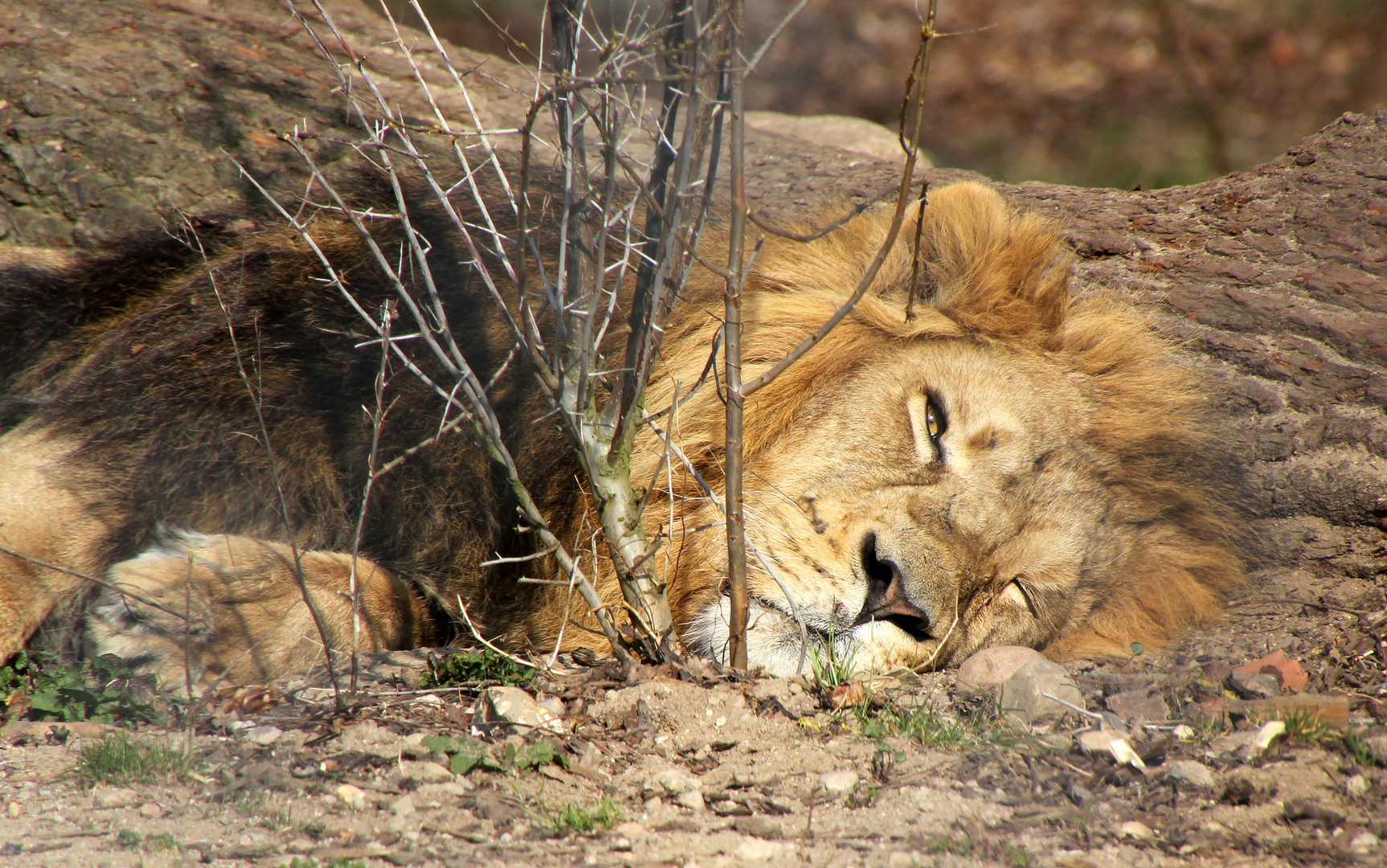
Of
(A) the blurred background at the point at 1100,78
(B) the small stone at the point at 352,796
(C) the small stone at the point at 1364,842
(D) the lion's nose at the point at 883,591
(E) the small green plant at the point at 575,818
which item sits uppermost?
(A) the blurred background at the point at 1100,78

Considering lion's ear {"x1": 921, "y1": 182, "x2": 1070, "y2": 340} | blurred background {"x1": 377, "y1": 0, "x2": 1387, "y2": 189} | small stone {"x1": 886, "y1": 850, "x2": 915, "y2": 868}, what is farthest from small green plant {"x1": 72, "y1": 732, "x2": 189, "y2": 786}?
blurred background {"x1": 377, "y1": 0, "x2": 1387, "y2": 189}

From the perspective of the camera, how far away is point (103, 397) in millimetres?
3150

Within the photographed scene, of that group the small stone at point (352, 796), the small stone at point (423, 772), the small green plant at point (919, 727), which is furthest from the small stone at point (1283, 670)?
the small stone at point (352, 796)

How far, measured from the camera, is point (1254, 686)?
2.75 meters

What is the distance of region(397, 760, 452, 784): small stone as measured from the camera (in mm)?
2170

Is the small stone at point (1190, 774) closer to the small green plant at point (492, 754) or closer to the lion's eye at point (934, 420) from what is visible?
the lion's eye at point (934, 420)

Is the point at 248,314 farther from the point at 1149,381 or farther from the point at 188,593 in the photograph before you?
the point at 1149,381

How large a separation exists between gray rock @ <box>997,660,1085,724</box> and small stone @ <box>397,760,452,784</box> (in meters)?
1.42

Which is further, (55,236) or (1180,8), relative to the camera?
(1180,8)

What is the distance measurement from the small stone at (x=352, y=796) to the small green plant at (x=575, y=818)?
0.34m

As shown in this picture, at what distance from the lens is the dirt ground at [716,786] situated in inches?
77.0

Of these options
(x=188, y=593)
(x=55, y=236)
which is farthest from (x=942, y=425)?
(x=55, y=236)

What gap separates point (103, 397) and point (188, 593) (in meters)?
1.09

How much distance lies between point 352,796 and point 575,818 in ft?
1.49
